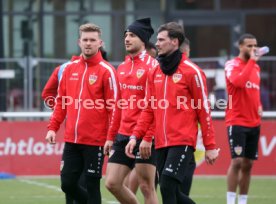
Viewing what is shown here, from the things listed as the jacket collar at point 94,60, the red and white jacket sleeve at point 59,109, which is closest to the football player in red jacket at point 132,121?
the jacket collar at point 94,60

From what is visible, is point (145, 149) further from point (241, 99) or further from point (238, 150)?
point (241, 99)

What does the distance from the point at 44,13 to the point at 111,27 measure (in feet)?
5.98

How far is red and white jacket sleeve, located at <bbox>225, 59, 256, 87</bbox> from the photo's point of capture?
47.7 ft

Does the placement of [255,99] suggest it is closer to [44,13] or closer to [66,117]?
[66,117]

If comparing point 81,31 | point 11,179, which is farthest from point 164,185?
point 11,179

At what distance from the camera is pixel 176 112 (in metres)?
11.3

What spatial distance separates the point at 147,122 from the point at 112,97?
73 centimetres

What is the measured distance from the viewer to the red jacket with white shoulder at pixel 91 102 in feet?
40.0

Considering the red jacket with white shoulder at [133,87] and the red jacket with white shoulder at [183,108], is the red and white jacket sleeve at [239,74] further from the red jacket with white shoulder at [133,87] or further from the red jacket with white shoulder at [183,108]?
the red jacket with white shoulder at [183,108]

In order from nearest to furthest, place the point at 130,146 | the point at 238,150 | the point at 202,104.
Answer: the point at 202,104 → the point at 130,146 → the point at 238,150

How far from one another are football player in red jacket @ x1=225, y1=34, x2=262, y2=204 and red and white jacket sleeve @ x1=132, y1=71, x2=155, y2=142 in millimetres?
3166

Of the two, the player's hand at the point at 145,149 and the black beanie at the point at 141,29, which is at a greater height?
the black beanie at the point at 141,29

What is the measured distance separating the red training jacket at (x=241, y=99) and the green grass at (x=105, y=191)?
4.94ft

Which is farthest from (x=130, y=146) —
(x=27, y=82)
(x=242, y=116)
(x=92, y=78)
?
(x=27, y=82)
